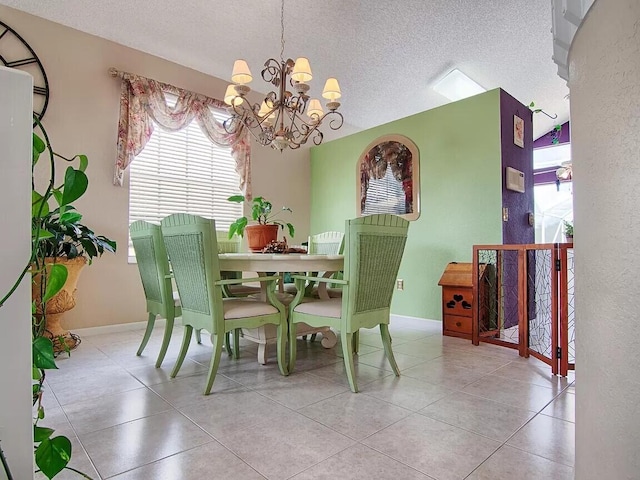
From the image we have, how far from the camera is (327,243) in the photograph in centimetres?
366

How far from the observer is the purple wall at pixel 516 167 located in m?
3.53

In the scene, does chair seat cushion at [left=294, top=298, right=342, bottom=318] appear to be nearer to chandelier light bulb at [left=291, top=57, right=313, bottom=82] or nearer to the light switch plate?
chandelier light bulb at [left=291, top=57, right=313, bottom=82]

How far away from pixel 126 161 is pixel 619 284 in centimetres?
402

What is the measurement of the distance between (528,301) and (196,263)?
2.51 m

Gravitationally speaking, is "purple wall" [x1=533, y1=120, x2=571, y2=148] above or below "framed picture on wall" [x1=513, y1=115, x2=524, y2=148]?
above

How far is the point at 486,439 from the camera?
1.56m

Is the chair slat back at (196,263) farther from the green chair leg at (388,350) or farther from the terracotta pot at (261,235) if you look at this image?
the green chair leg at (388,350)

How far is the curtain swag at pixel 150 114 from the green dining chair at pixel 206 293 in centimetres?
192

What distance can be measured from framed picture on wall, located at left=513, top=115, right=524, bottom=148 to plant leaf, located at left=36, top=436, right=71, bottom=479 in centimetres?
412

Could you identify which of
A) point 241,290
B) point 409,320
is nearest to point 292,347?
point 241,290

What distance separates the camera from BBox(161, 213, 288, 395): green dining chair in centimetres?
208

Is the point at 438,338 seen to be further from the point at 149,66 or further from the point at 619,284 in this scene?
the point at 149,66

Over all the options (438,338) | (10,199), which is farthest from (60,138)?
(438,338)

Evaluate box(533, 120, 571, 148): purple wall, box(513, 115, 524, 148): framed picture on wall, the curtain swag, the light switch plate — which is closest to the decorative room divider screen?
the light switch plate
